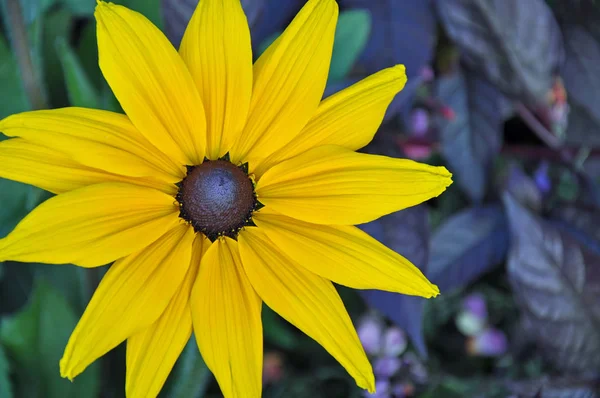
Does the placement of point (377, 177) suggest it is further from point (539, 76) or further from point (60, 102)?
point (60, 102)

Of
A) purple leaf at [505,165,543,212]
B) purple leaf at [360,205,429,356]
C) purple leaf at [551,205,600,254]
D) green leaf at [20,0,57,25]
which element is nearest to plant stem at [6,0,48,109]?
green leaf at [20,0,57,25]

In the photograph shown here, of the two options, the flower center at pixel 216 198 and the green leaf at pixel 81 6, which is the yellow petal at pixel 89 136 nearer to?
the flower center at pixel 216 198

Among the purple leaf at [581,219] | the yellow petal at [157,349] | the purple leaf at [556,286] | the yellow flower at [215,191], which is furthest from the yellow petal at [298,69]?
the purple leaf at [581,219]

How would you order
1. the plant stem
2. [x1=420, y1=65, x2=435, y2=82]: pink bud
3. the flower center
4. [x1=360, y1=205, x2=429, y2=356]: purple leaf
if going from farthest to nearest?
[x1=420, y1=65, x2=435, y2=82]: pink bud
[x1=360, y1=205, x2=429, y2=356]: purple leaf
the plant stem
the flower center

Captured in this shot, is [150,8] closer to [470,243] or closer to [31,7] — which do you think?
[31,7]

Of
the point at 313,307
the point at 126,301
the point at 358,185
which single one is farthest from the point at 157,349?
the point at 358,185

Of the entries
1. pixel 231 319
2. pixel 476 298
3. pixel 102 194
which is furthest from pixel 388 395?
pixel 102 194

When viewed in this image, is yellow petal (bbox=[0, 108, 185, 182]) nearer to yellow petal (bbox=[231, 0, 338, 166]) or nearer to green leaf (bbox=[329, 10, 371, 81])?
yellow petal (bbox=[231, 0, 338, 166])
